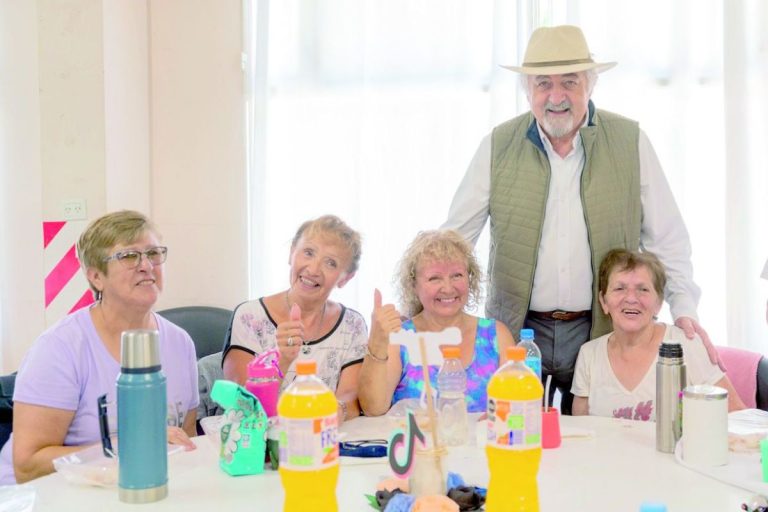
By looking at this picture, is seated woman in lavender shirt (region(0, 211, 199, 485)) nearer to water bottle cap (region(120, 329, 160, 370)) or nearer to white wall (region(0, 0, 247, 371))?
water bottle cap (region(120, 329, 160, 370))

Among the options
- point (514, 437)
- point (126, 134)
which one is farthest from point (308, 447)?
point (126, 134)

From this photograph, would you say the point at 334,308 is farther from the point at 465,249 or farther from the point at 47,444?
the point at 47,444

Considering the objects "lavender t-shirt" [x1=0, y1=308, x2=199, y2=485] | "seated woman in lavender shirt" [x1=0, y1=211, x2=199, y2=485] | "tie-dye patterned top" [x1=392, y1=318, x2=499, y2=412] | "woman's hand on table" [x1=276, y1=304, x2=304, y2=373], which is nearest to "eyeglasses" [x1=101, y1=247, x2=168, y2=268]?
"seated woman in lavender shirt" [x1=0, y1=211, x2=199, y2=485]

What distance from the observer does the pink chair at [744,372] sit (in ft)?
8.93

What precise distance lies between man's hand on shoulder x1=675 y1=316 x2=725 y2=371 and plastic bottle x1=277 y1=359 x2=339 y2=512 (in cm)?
148

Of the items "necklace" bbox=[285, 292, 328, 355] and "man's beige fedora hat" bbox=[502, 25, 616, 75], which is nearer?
"necklace" bbox=[285, 292, 328, 355]

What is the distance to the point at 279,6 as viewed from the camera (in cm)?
367

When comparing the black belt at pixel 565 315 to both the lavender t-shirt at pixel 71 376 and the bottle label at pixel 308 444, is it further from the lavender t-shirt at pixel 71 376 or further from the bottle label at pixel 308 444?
the bottle label at pixel 308 444

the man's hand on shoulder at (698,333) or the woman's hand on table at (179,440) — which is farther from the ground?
the man's hand on shoulder at (698,333)

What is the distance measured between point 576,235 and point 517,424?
154 cm

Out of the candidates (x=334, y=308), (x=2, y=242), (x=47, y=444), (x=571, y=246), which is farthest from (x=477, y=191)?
(x=2, y=242)

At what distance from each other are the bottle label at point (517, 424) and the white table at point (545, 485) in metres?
0.19

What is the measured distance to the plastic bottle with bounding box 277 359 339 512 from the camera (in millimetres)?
1197

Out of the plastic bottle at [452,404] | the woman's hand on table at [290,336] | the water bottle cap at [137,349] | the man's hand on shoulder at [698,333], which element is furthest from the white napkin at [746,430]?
the water bottle cap at [137,349]
